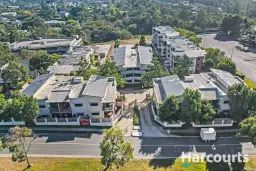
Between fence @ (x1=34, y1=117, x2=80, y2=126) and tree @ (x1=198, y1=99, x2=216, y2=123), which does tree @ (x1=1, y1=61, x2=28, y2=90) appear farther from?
tree @ (x1=198, y1=99, x2=216, y2=123)

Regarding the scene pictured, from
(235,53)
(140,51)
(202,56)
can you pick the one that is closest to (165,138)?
(202,56)

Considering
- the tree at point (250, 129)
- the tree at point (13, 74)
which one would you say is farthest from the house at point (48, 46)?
the tree at point (250, 129)

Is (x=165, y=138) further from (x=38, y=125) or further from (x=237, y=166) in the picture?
(x=38, y=125)

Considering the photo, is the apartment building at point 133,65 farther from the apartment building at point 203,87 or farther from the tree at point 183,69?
the apartment building at point 203,87

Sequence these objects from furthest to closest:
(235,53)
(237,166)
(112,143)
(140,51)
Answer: (235,53) < (140,51) < (237,166) < (112,143)

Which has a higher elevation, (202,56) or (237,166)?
(202,56)

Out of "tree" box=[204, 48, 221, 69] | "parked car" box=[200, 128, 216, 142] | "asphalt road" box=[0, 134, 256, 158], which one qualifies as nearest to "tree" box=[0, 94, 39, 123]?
"asphalt road" box=[0, 134, 256, 158]
